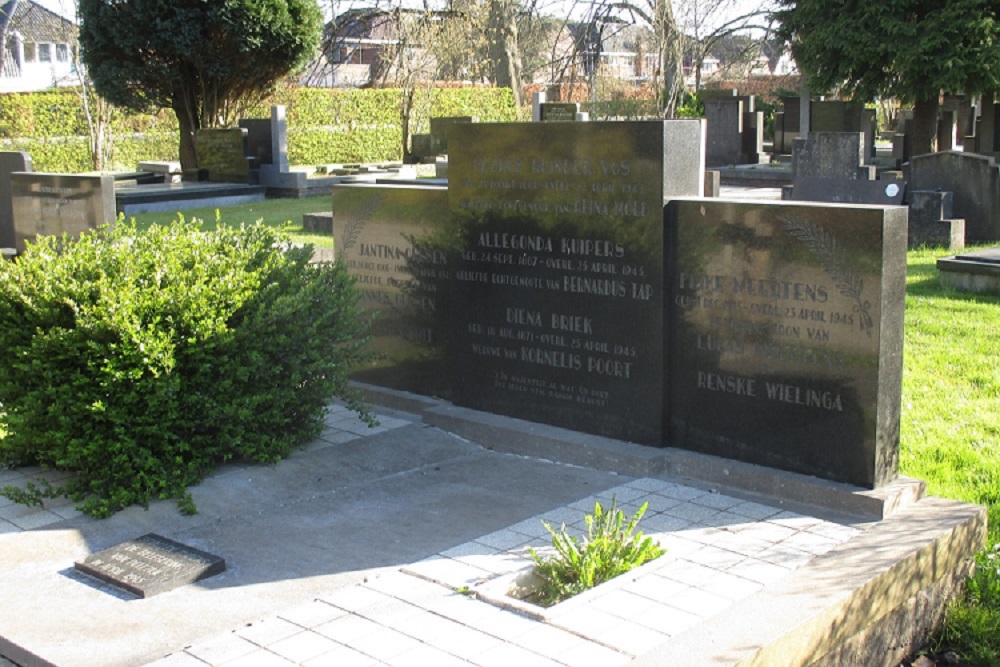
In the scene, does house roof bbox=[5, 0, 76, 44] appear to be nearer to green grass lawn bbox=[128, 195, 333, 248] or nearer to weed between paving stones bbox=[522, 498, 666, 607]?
green grass lawn bbox=[128, 195, 333, 248]

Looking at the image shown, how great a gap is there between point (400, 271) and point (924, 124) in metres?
20.9

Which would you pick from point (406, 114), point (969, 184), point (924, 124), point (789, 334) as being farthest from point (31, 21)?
point (789, 334)

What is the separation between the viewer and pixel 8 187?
1423 centimetres

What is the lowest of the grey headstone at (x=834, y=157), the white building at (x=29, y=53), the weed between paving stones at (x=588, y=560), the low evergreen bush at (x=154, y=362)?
the weed between paving stones at (x=588, y=560)

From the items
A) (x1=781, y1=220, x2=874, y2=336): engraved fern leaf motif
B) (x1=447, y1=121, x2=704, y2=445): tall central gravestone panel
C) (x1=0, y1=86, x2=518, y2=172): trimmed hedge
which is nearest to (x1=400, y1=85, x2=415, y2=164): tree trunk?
(x1=0, y1=86, x2=518, y2=172): trimmed hedge

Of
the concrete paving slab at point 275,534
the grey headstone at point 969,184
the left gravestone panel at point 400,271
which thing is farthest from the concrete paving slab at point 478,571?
the grey headstone at point 969,184

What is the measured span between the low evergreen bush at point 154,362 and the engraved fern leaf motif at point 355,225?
1.27 meters

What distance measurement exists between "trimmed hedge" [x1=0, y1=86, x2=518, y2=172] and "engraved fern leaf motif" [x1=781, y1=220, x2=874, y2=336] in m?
27.3

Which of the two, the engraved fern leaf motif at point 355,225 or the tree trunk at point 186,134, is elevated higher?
the tree trunk at point 186,134

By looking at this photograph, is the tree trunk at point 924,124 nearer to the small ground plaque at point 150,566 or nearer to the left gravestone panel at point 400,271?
the left gravestone panel at point 400,271

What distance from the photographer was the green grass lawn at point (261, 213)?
1994cm

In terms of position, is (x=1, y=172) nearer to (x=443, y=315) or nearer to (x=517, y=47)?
(x=443, y=315)

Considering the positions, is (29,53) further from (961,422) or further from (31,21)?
(961,422)

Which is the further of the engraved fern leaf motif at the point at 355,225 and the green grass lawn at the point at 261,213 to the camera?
the green grass lawn at the point at 261,213
